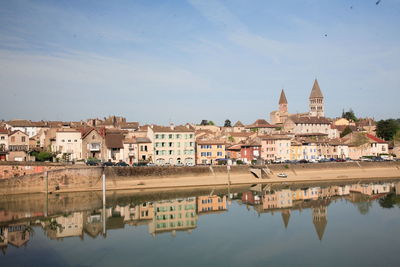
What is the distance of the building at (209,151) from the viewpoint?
91.9m

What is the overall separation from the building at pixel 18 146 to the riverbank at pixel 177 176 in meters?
22.0

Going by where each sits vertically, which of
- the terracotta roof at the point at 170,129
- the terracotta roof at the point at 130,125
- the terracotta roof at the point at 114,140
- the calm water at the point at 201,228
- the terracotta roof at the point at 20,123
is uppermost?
the terracotta roof at the point at 20,123

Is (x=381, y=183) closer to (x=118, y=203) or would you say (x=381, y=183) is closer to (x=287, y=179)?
(x=287, y=179)

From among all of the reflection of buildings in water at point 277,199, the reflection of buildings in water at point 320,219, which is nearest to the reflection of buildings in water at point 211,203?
the reflection of buildings in water at point 277,199

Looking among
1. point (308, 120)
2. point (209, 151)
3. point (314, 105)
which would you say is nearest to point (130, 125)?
point (209, 151)

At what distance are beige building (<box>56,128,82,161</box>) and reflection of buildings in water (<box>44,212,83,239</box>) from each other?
103ft

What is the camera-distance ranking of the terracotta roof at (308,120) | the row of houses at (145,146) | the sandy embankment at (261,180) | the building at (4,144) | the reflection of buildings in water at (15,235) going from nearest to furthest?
1. the reflection of buildings in water at (15,235)
2. the sandy embankment at (261,180)
3. the building at (4,144)
4. the row of houses at (145,146)
5. the terracotta roof at (308,120)

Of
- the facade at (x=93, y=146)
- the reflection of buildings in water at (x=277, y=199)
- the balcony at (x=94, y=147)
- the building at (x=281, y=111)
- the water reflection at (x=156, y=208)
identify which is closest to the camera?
the water reflection at (x=156, y=208)

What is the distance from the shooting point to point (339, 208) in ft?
190

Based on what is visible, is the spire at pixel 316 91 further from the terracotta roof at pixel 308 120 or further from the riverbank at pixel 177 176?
the riverbank at pixel 177 176

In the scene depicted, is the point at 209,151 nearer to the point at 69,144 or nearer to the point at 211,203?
Result: the point at 69,144

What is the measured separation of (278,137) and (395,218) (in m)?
50.9

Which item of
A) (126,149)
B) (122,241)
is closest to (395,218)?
(122,241)

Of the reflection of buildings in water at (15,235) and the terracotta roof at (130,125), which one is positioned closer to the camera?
the reflection of buildings in water at (15,235)
